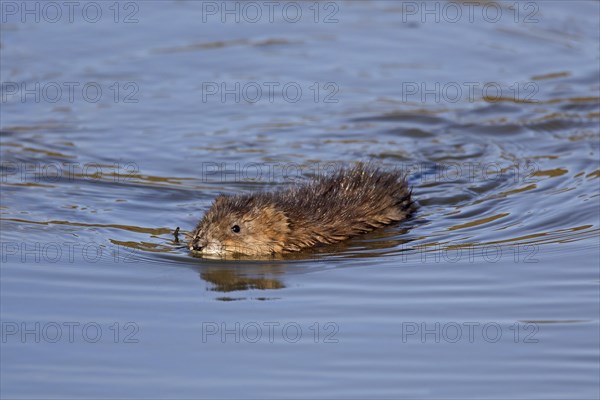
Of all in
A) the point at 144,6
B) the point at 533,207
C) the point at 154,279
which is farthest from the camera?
the point at 144,6

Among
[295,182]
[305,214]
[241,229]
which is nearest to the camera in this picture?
[241,229]

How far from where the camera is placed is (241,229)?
9.20 meters

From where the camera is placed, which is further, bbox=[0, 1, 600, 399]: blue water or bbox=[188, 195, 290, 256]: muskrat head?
bbox=[188, 195, 290, 256]: muskrat head

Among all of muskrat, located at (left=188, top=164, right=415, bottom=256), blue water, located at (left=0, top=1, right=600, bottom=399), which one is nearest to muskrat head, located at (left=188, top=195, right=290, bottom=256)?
muskrat, located at (left=188, top=164, right=415, bottom=256)

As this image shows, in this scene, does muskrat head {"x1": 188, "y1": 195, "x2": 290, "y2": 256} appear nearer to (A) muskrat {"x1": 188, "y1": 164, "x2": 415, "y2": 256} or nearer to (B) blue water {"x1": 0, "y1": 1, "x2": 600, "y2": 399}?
(A) muskrat {"x1": 188, "y1": 164, "x2": 415, "y2": 256}

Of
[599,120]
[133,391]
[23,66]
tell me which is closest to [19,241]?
[133,391]

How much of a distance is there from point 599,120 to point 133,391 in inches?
291

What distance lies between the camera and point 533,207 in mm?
10297

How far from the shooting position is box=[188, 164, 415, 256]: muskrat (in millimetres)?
9156

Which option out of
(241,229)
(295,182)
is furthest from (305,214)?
(295,182)

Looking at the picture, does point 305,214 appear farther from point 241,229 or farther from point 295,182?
point 295,182

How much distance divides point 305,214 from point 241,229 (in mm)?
604

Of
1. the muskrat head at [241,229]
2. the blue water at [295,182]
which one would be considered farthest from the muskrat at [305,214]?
the blue water at [295,182]

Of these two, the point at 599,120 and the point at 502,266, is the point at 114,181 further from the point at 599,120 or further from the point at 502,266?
the point at 599,120
